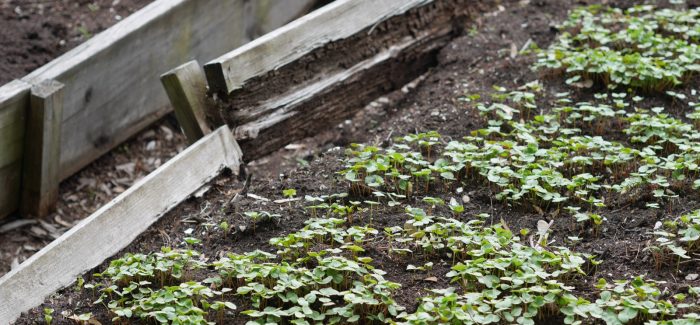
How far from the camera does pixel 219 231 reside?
4.34m

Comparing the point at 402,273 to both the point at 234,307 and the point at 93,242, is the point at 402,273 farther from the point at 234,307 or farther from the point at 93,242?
the point at 93,242

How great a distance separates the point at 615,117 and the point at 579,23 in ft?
4.38

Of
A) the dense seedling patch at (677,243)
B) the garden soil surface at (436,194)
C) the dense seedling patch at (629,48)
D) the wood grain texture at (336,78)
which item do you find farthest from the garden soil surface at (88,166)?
the dense seedling patch at (677,243)

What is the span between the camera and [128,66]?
213 inches

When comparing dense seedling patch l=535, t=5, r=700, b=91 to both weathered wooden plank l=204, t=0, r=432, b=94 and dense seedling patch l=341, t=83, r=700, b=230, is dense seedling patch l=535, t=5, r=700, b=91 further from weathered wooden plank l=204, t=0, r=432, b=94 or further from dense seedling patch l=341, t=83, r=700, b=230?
weathered wooden plank l=204, t=0, r=432, b=94

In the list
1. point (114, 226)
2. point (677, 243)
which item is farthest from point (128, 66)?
point (677, 243)

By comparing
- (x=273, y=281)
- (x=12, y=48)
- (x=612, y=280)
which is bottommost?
(x=612, y=280)

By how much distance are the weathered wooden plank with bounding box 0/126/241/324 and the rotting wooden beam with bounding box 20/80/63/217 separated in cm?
75

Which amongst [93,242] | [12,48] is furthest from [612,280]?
[12,48]

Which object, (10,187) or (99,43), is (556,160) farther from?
(10,187)

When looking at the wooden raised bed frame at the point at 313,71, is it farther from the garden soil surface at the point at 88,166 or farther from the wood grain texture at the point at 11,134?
the wood grain texture at the point at 11,134

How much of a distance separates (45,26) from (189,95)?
183cm

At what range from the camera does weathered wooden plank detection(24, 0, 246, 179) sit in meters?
5.14

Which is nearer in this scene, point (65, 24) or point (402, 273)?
point (402, 273)
